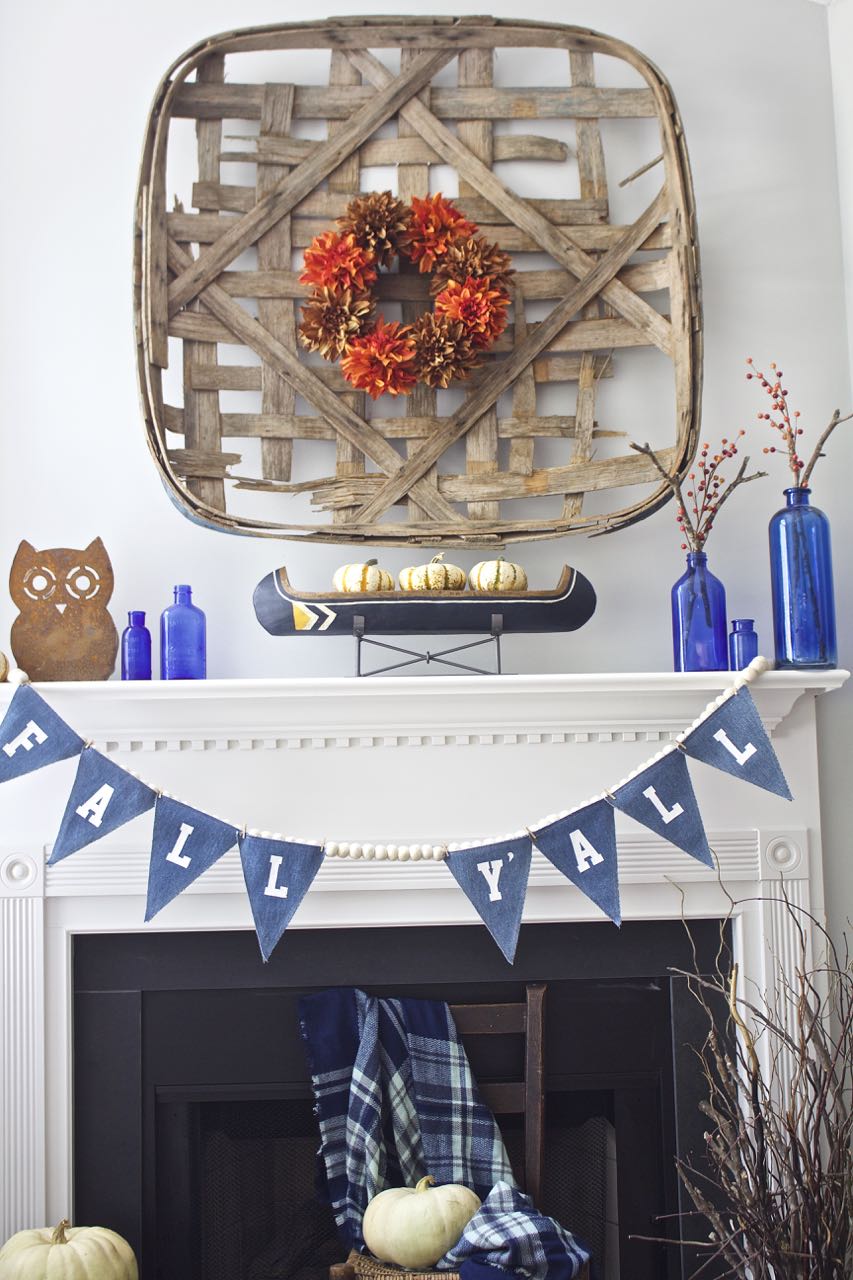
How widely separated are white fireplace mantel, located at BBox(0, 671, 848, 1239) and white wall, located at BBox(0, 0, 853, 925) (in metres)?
0.15

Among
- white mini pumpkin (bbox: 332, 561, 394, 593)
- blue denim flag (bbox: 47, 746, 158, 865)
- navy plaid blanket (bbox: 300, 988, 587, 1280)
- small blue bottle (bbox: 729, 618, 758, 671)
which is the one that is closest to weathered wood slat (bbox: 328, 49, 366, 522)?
white mini pumpkin (bbox: 332, 561, 394, 593)

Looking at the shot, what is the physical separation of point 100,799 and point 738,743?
0.92 meters

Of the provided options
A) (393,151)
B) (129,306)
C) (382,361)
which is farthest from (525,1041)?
(393,151)

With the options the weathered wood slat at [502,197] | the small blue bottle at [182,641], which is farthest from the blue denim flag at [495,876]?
the weathered wood slat at [502,197]

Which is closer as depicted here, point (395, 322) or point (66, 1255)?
point (66, 1255)

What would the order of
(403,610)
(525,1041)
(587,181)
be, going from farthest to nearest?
1. (587,181)
2. (525,1041)
3. (403,610)

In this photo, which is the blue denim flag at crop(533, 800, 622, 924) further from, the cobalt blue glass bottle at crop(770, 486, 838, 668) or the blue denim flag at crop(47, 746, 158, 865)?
the blue denim flag at crop(47, 746, 158, 865)

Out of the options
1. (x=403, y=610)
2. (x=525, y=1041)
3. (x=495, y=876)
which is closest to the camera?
(x=495, y=876)

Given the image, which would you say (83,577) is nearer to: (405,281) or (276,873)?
(276,873)

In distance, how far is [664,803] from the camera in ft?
5.20

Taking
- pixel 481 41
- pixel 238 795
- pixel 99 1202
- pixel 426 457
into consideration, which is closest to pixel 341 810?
pixel 238 795

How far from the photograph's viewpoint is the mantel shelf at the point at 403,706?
1.67m

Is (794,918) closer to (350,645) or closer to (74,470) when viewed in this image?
(350,645)

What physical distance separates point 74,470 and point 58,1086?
997 mm
